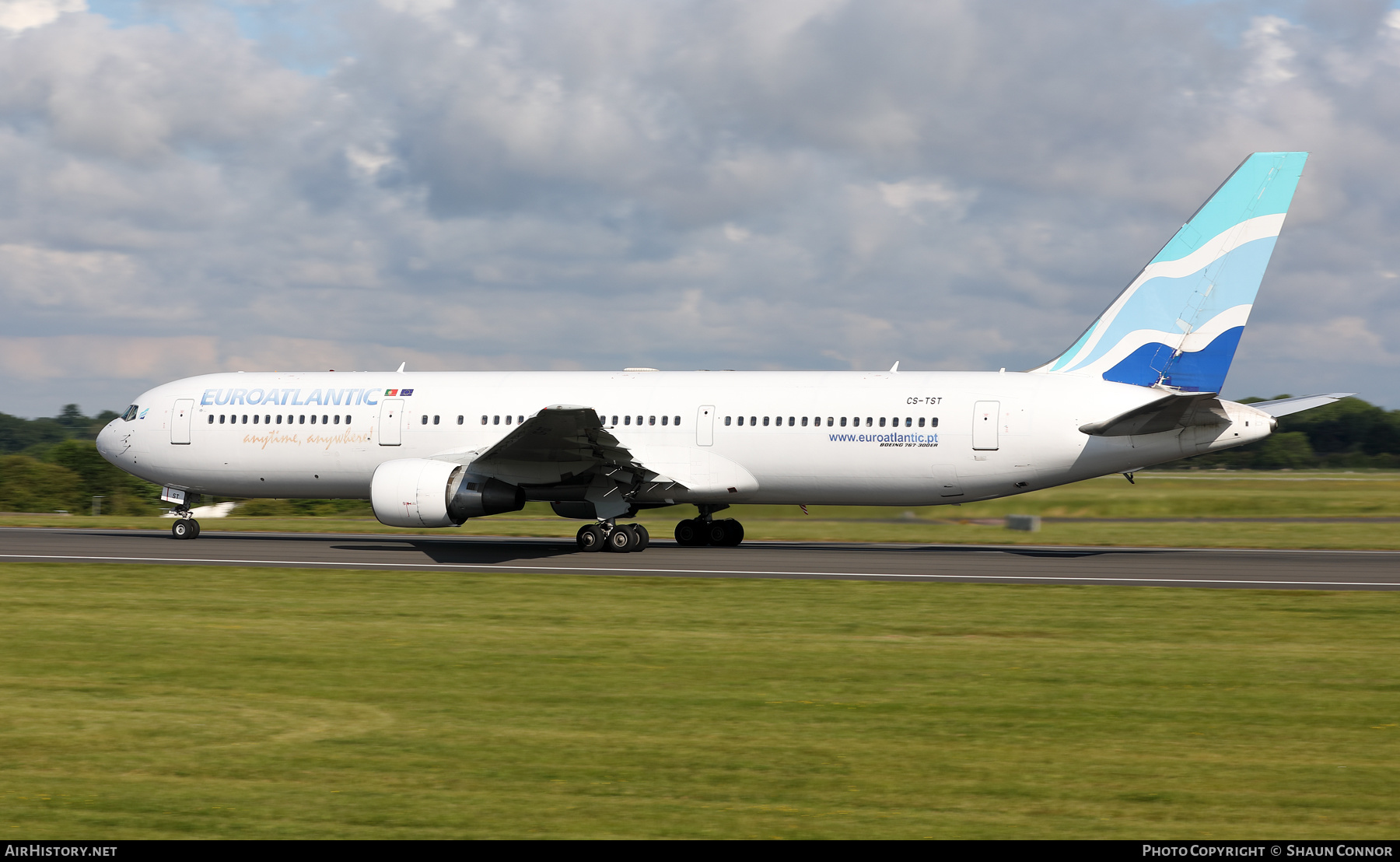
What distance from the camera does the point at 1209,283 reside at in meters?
26.1

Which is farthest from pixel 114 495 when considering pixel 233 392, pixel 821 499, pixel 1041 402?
pixel 1041 402

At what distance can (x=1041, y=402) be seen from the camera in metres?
26.2

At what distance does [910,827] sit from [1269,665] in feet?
24.8

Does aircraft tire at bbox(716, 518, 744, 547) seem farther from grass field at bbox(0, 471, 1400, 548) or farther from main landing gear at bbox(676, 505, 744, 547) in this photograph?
grass field at bbox(0, 471, 1400, 548)

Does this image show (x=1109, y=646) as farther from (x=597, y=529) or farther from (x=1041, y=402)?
(x=597, y=529)

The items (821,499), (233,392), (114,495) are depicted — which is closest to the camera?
(821,499)

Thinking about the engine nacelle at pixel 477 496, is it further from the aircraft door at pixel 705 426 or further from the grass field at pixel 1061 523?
the grass field at pixel 1061 523

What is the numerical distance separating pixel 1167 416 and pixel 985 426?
3.66 metres

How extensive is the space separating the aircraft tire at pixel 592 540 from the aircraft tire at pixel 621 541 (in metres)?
0.25

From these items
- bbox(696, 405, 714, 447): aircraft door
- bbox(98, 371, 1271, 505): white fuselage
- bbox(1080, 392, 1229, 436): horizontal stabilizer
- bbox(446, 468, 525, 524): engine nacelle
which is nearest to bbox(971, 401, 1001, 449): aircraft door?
bbox(98, 371, 1271, 505): white fuselage

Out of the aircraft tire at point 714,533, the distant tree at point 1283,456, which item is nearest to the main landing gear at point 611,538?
the aircraft tire at point 714,533

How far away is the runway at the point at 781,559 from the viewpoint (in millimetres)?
21891

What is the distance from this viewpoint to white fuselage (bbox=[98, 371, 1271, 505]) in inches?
1029

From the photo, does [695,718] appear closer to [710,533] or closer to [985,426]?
[985,426]
